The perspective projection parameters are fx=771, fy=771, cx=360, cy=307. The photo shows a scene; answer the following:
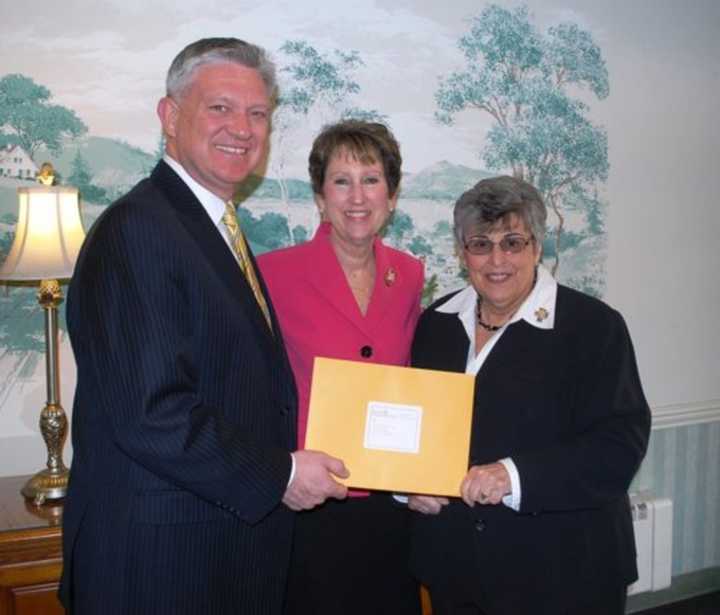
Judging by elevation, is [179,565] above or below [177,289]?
below

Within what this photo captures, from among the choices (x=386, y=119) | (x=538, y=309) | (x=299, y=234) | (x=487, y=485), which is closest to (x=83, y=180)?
(x=299, y=234)

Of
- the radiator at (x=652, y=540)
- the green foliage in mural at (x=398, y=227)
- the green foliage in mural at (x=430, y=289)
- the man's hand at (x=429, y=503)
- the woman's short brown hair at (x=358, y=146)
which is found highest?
the woman's short brown hair at (x=358, y=146)

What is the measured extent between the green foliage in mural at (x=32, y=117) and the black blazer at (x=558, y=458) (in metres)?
1.54

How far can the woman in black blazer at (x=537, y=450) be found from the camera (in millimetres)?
1734

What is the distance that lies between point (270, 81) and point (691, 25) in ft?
8.81

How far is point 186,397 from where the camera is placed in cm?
142

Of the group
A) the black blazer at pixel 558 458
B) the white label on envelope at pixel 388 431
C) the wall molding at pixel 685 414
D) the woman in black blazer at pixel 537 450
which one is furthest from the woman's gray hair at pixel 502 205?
the wall molding at pixel 685 414

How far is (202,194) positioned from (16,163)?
0.99m

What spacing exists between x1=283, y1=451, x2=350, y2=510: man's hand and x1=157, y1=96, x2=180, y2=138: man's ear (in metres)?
0.77

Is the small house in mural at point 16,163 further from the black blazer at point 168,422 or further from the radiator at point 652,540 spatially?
the radiator at point 652,540

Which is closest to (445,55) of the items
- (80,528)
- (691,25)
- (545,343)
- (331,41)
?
(331,41)

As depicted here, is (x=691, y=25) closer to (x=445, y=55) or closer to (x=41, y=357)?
(x=445, y=55)

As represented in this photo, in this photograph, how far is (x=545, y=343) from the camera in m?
1.82

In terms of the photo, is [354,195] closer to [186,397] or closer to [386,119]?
[186,397]
